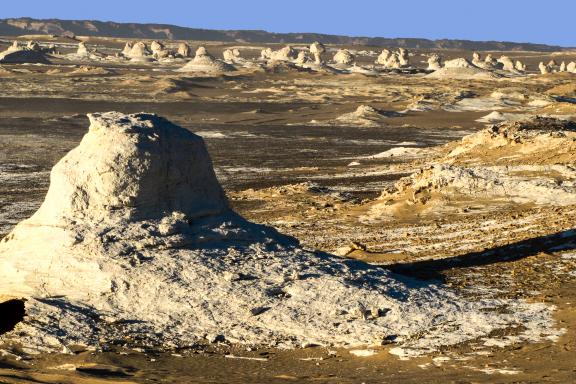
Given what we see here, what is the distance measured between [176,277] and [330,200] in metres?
11.6

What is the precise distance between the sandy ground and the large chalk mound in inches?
17.0

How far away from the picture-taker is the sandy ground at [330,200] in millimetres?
10102

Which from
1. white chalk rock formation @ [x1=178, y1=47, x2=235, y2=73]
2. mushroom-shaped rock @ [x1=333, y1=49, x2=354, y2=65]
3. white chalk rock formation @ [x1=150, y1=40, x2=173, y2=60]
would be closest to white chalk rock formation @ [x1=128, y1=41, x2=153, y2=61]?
white chalk rock formation @ [x1=150, y1=40, x2=173, y2=60]

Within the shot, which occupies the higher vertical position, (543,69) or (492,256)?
(492,256)

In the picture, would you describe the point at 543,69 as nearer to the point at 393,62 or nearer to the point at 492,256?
the point at 393,62

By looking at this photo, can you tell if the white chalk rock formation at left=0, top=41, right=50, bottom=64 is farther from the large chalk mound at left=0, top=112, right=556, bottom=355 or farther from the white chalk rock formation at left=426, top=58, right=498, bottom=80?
the large chalk mound at left=0, top=112, right=556, bottom=355

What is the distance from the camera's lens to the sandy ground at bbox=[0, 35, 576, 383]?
10102mm

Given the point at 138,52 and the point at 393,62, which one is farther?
the point at 393,62

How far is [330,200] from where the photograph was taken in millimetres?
23188

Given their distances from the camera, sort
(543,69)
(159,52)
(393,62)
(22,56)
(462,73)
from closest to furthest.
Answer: (462,73) < (22,56) < (543,69) < (159,52) < (393,62)

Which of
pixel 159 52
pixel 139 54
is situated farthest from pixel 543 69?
pixel 139 54

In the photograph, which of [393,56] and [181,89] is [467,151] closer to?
[181,89]

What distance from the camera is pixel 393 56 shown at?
120125 millimetres

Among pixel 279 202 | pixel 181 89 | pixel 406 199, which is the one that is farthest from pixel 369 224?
pixel 181 89
